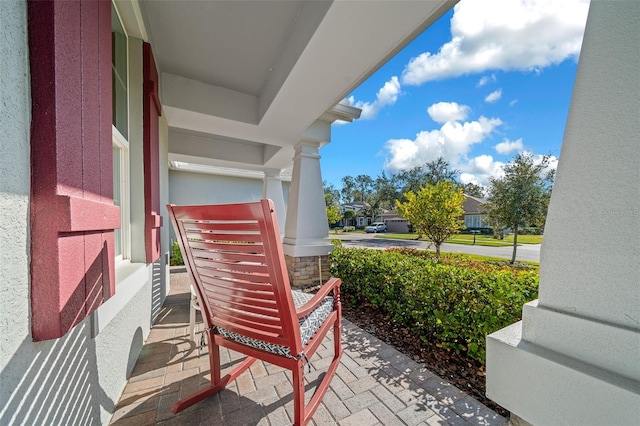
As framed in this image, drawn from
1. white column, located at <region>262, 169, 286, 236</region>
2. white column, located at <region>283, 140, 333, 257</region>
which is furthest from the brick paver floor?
white column, located at <region>262, 169, 286, 236</region>

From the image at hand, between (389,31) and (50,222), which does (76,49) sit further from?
(389,31)

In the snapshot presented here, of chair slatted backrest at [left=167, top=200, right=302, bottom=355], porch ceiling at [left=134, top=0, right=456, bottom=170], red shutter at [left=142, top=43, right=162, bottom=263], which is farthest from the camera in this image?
red shutter at [left=142, top=43, right=162, bottom=263]

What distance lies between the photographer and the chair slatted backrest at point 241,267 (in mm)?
1129

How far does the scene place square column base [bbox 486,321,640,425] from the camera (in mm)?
649

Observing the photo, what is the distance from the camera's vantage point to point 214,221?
126 cm

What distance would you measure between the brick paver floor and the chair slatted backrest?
616 mm

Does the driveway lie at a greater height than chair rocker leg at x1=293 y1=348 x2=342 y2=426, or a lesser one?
lesser

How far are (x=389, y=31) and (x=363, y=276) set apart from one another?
9.62 feet

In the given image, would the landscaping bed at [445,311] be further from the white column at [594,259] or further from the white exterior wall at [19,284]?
the white exterior wall at [19,284]

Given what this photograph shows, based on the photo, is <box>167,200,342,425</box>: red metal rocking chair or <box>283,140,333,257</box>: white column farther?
<box>283,140,333,257</box>: white column

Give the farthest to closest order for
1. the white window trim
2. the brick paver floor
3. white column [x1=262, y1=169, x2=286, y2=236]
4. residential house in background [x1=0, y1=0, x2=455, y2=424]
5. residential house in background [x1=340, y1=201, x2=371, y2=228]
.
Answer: residential house in background [x1=340, y1=201, x2=371, y2=228] < white column [x1=262, y1=169, x2=286, y2=236] < the white window trim < the brick paver floor < residential house in background [x1=0, y1=0, x2=455, y2=424]

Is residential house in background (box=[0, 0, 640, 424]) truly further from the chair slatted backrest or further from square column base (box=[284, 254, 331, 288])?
square column base (box=[284, 254, 331, 288])

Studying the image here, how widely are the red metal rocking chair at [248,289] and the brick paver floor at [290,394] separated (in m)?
0.15

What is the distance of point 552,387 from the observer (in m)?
0.77
